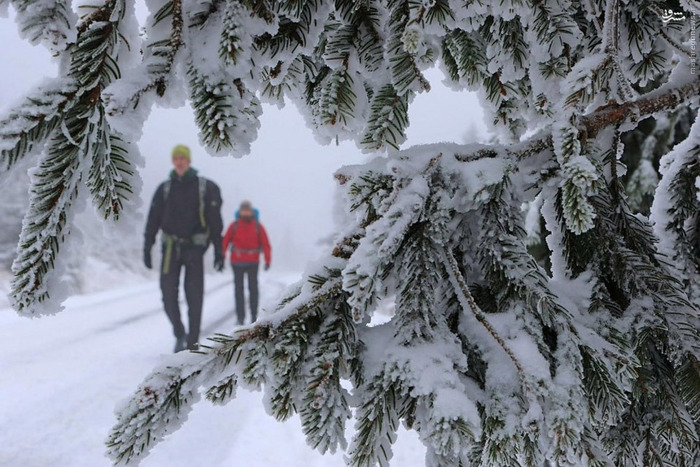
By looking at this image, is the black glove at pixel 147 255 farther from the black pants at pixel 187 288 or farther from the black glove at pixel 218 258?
the black glove at pixel 218 258

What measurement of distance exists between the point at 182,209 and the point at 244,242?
322 centimetres

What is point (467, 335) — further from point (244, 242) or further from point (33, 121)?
point (244, 242)

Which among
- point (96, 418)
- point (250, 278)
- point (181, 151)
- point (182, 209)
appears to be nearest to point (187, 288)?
point (182, 209)

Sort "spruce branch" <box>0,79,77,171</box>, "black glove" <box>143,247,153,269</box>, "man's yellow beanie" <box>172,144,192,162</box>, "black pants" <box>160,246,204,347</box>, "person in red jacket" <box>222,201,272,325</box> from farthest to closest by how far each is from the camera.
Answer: "person in red jacket" <box>222,201,272,325</box>, "black glove" <box>143,247,153,269</box>, "man's yellow beanie" <box>172,144,192,162</box>, "black pants" <box>160,246,204,347</box>, "spruce branch" <box>0,79,77,171</box>

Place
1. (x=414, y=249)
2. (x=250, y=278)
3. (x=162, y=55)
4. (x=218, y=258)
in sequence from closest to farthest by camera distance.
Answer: (x=162, y=55), (x=414, y=249), (x=218, y=258), (x=250, y=278)

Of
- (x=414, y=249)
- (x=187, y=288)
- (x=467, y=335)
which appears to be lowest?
(x=187, y=288)

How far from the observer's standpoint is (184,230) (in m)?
5.54

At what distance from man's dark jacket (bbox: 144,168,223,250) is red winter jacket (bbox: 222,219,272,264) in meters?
2.95

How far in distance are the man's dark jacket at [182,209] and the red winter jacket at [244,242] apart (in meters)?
2.95

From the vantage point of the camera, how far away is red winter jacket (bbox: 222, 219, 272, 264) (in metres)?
8.71

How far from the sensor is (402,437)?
11.4ft

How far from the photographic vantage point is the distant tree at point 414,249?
2.76 feet

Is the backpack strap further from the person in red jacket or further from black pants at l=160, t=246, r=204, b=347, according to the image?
the person in red jacket

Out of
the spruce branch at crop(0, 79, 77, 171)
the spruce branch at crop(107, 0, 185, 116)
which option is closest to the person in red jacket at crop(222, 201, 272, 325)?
the spruce branch at crop(107, 0, 185, 116)
